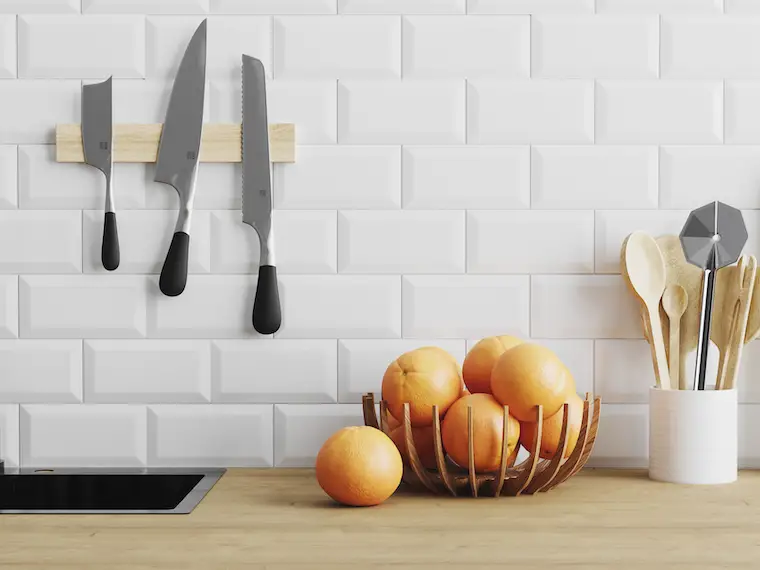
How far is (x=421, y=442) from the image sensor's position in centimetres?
105

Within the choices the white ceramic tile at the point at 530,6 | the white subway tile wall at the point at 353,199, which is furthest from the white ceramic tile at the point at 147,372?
the white ceramic tile at the point at 530,6

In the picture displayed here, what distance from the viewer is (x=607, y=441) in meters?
1.23

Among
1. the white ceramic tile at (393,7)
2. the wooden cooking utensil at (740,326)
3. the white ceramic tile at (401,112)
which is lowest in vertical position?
the wooden cooking utensil at (740,326)

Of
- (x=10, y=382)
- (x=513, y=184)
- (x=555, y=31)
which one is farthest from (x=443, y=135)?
(x=10, y=382)

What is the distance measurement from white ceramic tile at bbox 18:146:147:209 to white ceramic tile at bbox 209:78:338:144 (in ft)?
0.54

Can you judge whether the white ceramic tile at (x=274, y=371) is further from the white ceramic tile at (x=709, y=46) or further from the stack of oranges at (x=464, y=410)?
the white ceramic tile at (x=709, y=46)

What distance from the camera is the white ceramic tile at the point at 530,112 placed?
1231mm

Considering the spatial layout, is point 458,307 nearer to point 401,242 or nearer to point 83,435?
point 401,242

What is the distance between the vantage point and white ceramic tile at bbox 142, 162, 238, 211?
1229 mm

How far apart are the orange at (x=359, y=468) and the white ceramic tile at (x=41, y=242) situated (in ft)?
1.73

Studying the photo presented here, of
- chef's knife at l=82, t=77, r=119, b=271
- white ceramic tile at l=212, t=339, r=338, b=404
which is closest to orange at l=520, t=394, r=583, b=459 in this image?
white ceramic tile at l=212, t=339, r=338, b=404

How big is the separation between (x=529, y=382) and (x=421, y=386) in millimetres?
134

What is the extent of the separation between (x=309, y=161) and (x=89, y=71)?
1.18ft

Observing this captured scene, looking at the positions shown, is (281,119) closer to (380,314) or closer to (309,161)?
(309,161)
